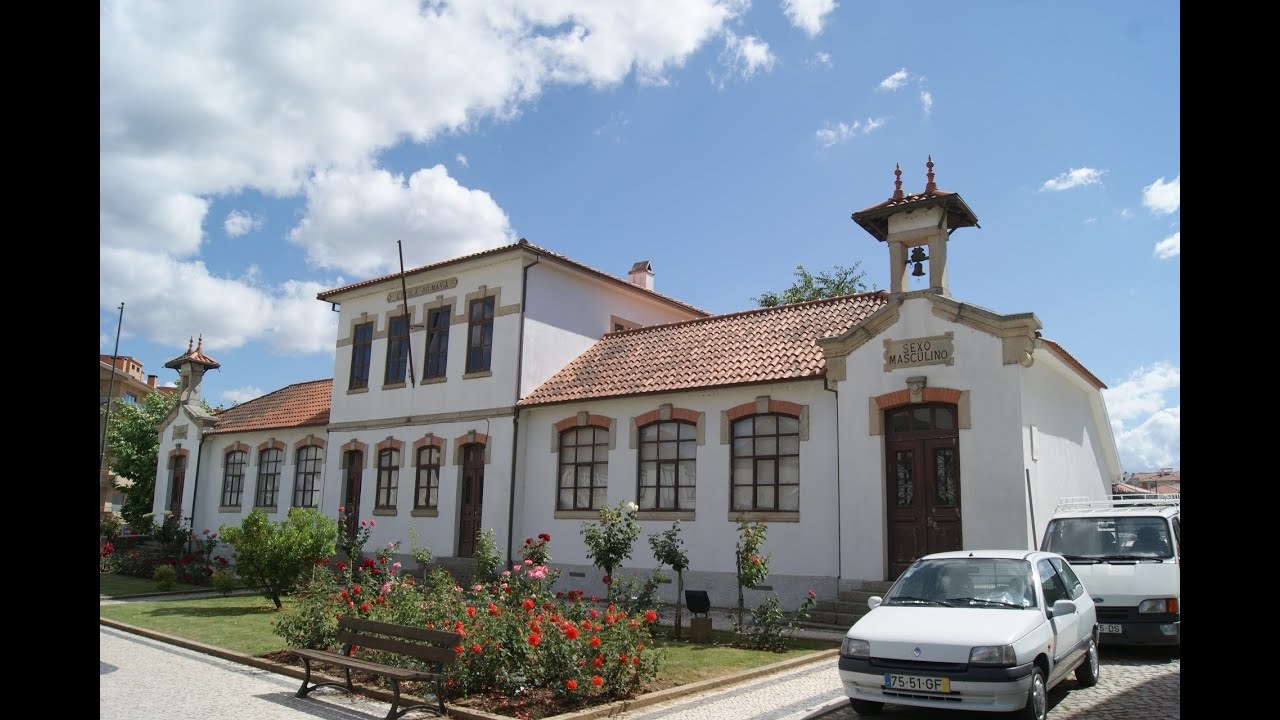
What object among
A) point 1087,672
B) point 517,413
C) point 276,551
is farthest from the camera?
point 517,413

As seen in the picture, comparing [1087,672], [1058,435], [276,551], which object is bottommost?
[1087,672]

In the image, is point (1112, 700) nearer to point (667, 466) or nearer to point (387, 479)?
point (667, 466)

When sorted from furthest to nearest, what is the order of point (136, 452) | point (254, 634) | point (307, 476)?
point (136, 452), point (307, 476), point (254, 634)

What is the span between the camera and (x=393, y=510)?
23.5m

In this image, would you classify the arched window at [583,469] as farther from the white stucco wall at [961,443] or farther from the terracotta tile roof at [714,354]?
the white stucco wall at [961,443]

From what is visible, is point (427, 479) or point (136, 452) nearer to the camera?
point (427, 479)

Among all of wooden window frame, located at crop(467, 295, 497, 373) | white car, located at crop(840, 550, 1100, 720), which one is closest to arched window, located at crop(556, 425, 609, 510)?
wooden window frame, located at crop(467, 295, 497, 373)

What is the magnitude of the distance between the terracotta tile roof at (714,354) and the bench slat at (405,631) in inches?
363

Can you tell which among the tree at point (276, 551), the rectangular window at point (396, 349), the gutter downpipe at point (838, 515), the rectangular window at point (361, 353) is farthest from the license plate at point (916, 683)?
the rectangular window at point (361, 353)

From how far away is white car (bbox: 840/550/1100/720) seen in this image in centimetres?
720

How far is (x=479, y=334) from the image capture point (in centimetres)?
2256

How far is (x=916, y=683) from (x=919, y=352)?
27.5 feet

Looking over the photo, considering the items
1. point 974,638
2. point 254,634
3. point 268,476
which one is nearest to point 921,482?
point 974,638
